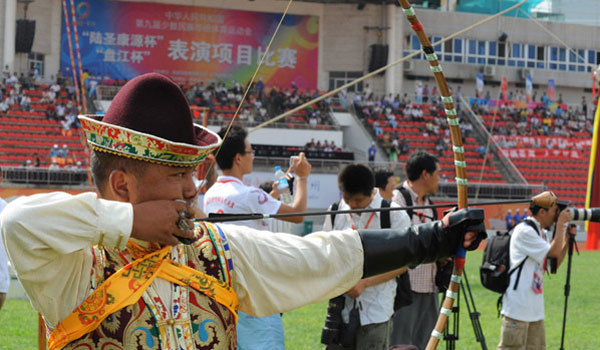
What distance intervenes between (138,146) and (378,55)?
3337cm

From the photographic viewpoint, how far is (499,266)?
20.4ft

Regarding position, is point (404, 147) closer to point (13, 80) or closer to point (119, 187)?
point (13, 80)

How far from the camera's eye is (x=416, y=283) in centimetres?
600

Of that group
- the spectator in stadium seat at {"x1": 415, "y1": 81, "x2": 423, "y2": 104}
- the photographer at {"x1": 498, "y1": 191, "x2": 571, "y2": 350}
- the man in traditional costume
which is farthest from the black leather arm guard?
the spectator in stadium seat at {"x1": 415, "y1": 81, "x2": 423, "y2": 104}

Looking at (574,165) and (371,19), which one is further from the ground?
(371,19)

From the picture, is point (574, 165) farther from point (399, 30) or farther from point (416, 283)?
point (416, 283)

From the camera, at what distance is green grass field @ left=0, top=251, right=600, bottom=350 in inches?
325

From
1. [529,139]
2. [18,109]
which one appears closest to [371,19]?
[529,139]

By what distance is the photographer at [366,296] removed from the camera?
4891 mm

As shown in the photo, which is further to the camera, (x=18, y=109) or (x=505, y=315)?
(x=18, y=109)

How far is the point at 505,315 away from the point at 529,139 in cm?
2892

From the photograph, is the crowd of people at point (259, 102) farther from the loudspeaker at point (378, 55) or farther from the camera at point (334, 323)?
the camera at point (334, 323)

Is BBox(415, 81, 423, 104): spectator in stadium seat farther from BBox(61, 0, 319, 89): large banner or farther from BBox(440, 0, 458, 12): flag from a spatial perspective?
BBox(61, 0, 319, 89): large banner

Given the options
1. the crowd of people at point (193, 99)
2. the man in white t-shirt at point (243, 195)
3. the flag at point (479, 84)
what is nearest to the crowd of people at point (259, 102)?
the crowd of people at point (193, 99)
